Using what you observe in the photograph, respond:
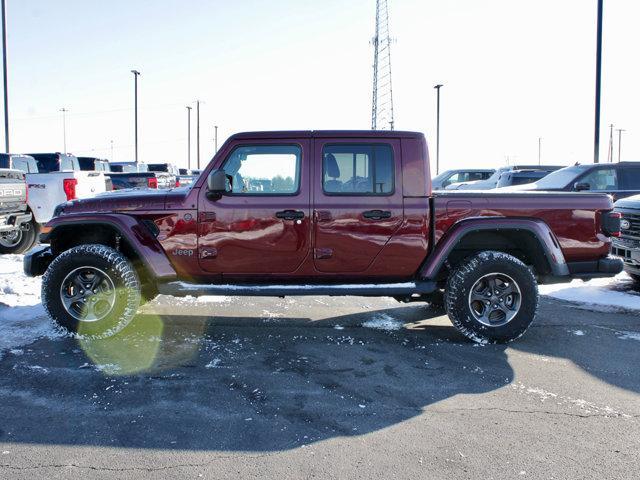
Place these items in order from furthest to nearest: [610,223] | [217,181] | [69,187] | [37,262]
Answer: [69,187] < [37,262] < [610,223] < [217,181]

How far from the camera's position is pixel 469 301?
5098 millimetres

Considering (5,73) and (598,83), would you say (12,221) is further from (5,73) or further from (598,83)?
(598,83)

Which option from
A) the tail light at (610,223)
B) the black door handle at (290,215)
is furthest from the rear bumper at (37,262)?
the tail light at (610,223)

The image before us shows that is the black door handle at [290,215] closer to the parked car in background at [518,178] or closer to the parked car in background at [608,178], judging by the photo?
the parked car in background at [608,178]

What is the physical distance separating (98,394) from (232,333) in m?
1.72

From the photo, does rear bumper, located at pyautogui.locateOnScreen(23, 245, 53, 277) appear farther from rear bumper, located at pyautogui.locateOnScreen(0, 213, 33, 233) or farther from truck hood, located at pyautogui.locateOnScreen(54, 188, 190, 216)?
rear bumper, located at pyautogui.locateOnScreen(0, 213, 33, 233)

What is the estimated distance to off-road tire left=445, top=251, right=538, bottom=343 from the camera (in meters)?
5.08

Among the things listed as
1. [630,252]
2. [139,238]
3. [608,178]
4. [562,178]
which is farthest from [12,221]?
[608,178]

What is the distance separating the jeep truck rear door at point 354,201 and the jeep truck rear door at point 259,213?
14 centimetres

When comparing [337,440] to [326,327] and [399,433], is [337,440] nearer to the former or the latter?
[399,433]

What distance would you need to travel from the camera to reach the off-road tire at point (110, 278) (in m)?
5.10

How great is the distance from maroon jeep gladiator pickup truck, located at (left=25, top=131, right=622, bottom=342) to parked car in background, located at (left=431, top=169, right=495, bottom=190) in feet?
53.9

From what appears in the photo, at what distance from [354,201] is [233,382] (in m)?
1.99

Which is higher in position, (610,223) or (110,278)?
(610,223)
